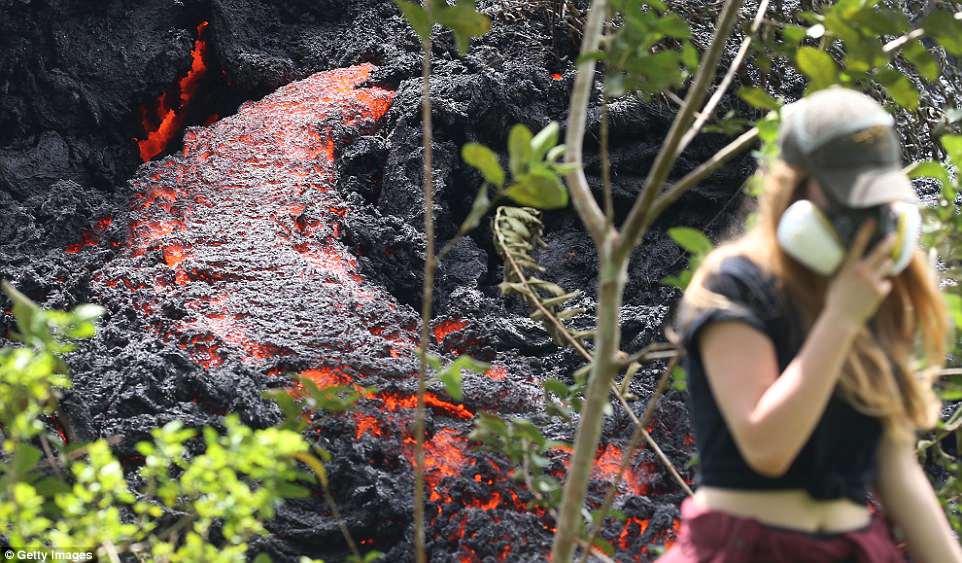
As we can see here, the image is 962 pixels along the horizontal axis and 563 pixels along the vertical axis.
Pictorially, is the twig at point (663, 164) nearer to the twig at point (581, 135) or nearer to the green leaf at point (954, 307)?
the twig at point (581, 135)

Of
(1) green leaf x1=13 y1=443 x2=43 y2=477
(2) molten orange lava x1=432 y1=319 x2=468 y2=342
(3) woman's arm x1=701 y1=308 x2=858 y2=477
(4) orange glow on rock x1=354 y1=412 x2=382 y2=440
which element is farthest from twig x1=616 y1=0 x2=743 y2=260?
(2) molten orange lava x1=432 y1=319 x2=468 y2=342

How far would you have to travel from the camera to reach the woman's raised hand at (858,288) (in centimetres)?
104

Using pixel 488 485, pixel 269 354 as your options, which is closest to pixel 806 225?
pixel 488 485

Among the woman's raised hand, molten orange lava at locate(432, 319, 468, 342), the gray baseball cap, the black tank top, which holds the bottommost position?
molten orange lava at locate(432, 319, 468, 342)

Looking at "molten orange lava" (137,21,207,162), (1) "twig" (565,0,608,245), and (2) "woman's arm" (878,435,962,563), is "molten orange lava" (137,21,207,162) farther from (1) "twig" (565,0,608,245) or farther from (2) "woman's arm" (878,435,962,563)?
(2) "woman's arm" (878,435,962,563)

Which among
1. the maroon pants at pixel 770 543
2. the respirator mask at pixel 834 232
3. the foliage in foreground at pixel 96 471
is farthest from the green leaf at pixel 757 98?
the foliage in foreground at pixel 96 471

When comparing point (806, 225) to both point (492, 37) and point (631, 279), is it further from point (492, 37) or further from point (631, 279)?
point (492, 37)

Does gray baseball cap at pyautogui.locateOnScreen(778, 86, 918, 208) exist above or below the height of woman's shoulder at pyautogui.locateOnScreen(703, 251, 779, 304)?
above

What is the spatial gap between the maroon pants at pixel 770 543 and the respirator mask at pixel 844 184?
1.06 feet

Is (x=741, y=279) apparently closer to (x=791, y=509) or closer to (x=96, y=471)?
(x=791, y=509)

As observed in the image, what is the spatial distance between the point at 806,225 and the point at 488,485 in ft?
5.09

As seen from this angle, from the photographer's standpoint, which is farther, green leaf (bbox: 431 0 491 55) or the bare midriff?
green leaf (bbox: 431 0 491 55)

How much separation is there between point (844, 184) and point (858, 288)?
15cm

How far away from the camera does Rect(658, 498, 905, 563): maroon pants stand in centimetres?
113
